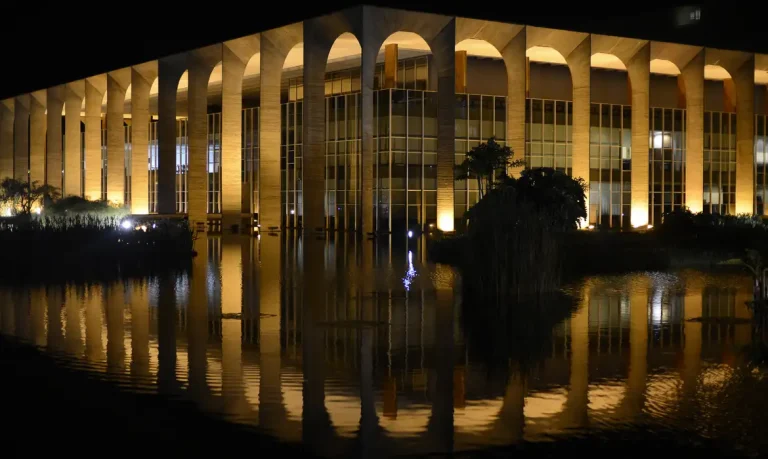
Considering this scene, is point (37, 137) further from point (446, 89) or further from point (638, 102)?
point (638, 102)

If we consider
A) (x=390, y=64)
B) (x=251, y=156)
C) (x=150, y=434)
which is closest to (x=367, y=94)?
(x=390, y=64)

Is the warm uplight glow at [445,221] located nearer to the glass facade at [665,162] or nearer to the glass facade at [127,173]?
the glass facade at [665,162]

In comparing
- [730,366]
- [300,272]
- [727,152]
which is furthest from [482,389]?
[727,152]

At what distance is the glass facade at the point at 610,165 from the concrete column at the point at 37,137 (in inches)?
1444

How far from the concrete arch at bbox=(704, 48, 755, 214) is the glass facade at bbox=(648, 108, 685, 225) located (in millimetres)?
4643

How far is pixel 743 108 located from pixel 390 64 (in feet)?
58.6

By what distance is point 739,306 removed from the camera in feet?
46.2

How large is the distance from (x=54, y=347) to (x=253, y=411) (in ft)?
12.2

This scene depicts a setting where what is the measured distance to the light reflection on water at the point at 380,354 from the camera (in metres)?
6.97

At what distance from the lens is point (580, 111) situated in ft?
145

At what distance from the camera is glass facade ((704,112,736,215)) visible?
2183 inches

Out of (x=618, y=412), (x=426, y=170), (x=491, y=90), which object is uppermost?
(x=491, y=90)

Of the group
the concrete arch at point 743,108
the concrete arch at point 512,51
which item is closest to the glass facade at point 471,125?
the concrete arch at point 512,51

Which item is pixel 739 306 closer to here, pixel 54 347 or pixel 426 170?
pixel 54 347
